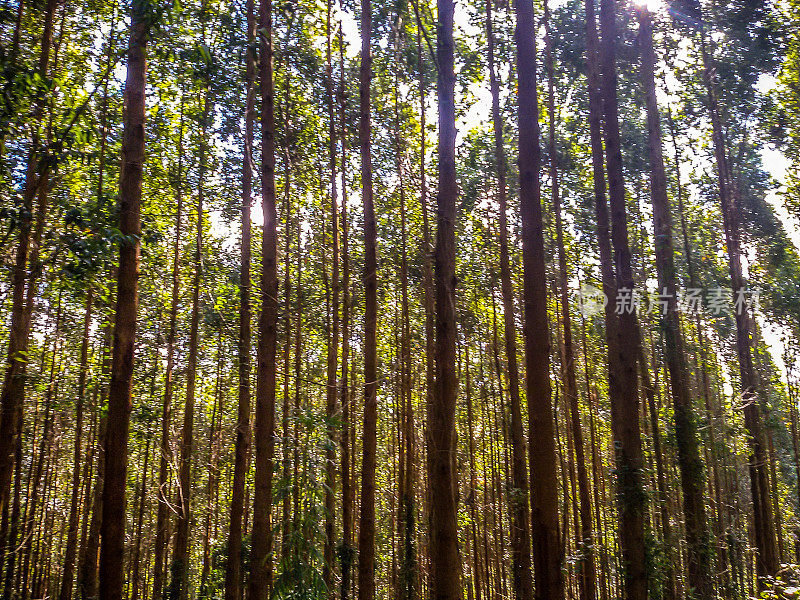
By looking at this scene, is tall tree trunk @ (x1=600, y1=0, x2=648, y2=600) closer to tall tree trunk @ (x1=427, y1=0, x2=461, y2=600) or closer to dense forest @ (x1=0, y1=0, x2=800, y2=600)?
dense forest @ (x1=0, y1=0, x2=800, y2=600)

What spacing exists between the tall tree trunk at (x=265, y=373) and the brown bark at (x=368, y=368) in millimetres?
1569

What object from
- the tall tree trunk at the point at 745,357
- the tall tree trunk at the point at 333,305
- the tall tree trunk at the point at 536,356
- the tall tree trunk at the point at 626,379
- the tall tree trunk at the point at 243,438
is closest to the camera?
the tall tree trunk at the point at 536,356

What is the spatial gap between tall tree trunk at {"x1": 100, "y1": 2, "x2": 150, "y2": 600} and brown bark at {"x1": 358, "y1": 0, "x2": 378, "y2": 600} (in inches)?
134

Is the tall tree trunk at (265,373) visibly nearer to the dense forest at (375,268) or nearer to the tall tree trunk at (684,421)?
the dense forest at (375,268)

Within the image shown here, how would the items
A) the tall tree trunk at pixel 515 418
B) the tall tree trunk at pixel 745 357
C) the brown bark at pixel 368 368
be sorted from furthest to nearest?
the tall tree trunk at pixel 745 357, the tall tree trunk at pixel 515 418, the brown bark at pixel 368 368

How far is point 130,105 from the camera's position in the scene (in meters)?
6.55

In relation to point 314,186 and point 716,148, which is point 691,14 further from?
point 314,186

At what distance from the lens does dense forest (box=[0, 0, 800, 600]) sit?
6.04m

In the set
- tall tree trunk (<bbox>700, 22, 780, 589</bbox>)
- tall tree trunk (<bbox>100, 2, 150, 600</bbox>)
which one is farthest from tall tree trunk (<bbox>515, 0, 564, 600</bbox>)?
tall tree trunk (<bbox>700, 22, 780, 589</bbox>)

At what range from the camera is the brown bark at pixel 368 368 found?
859 centimetres

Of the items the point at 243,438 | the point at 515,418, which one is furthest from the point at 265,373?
the point at 515,418

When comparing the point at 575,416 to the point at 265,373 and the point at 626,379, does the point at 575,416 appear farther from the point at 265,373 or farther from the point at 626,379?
the point at 265,373

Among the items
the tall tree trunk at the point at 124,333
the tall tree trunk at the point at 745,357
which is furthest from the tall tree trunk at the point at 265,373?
the tall tree trunk at the point at 745,357

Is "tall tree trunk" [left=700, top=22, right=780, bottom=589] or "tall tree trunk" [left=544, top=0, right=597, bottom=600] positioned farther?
"tall tree trunk" [left=700, top=22, right=780, bottom=589]
